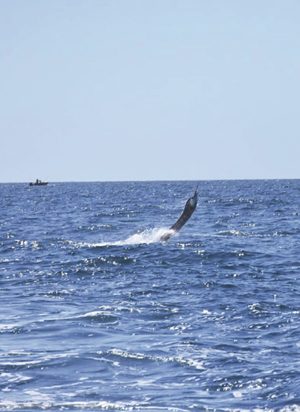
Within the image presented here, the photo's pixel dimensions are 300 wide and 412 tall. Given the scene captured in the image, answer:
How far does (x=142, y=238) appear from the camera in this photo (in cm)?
4194

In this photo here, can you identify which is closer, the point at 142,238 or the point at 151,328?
the point at 151,328

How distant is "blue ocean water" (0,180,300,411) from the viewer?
1253cm

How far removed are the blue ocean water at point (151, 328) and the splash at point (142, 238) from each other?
2746mm

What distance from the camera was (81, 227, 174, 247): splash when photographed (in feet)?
128

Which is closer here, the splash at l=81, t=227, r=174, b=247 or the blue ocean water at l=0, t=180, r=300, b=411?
the blue ocean water at l=0, t=180, r=300, b=411

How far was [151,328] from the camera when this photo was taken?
1741cm

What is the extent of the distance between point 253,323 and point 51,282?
9.32 m

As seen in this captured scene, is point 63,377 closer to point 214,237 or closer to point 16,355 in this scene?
point 16,355

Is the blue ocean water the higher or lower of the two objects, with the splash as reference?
lower

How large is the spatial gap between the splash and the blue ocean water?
9.01 ft

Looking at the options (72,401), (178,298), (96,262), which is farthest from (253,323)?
(96,262)

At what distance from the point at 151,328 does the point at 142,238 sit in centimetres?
2455

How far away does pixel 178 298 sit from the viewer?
21.3 m

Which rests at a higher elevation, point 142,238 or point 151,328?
point 142,238
